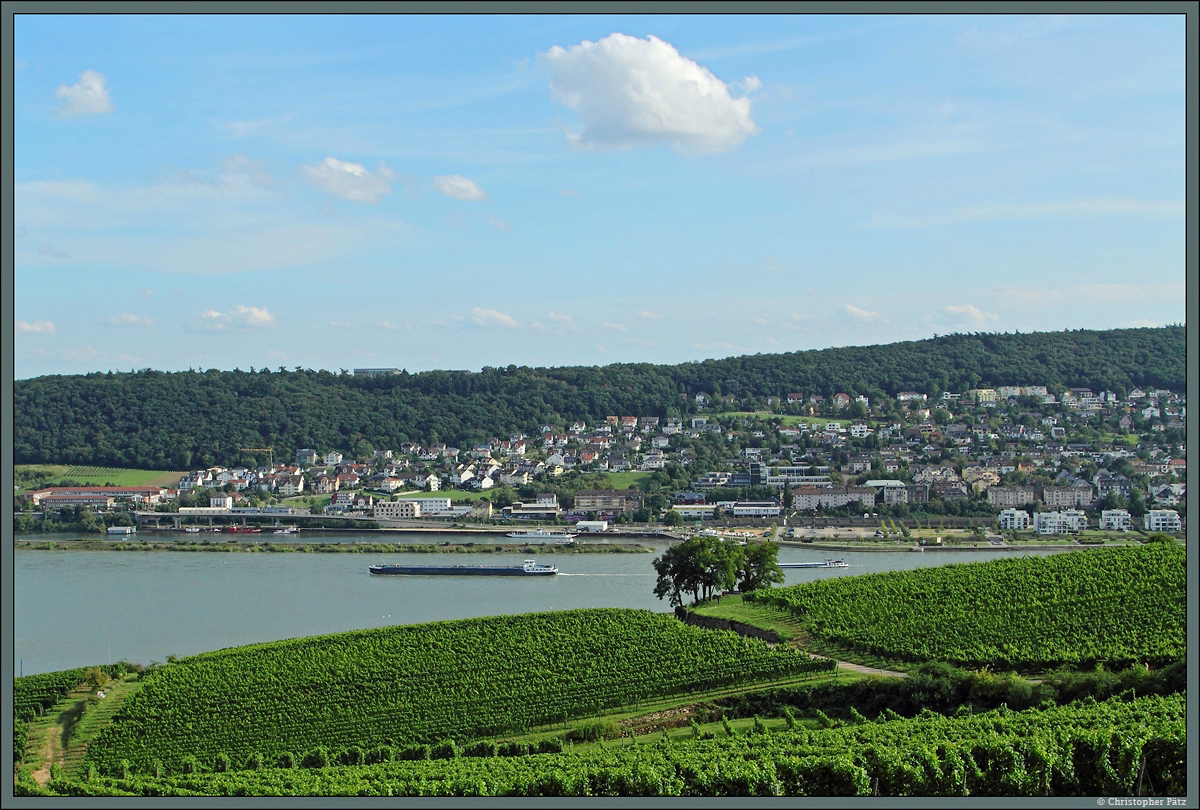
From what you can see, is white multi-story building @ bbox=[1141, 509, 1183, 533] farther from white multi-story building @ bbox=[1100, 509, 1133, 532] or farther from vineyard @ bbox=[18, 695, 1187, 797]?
vineyard @ bbox=[18, 695, 1187, 797]

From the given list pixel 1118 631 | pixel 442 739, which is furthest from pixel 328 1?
pixel 1118 631

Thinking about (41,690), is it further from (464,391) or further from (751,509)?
(464,391)

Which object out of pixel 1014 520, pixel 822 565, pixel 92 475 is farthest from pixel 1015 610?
pixel 92 475

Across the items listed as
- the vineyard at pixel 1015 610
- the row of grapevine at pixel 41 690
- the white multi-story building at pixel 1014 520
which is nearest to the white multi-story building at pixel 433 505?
the white multi-story building at pixel 1014 520

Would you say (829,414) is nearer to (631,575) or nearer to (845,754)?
(631,575)

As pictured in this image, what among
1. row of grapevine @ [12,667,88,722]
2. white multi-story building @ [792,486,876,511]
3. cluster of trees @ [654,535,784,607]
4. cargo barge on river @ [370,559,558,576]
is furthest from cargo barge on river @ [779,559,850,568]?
row of grapevine @ [12,667,88,722]

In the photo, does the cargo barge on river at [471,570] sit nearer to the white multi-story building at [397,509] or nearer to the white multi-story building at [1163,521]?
the white multi-story building at [397,509]
